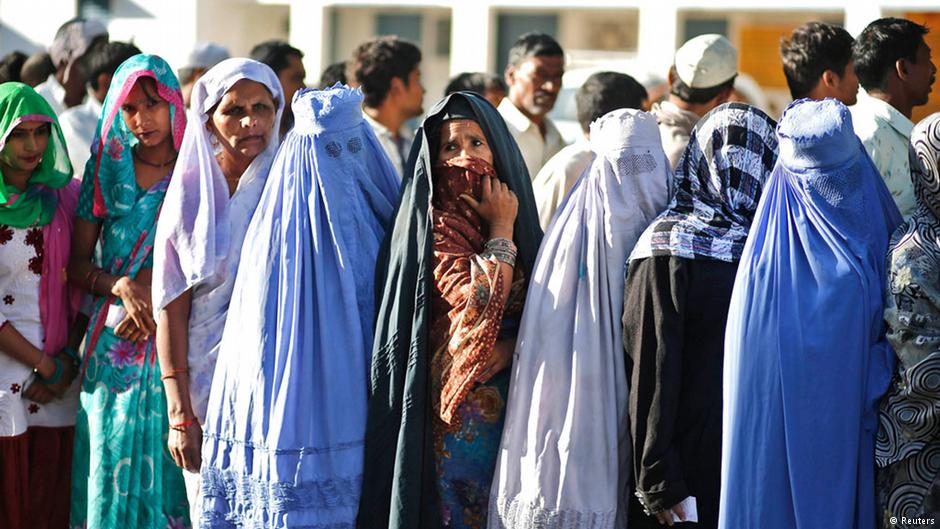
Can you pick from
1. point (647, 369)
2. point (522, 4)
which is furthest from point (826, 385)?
point (522, 4)

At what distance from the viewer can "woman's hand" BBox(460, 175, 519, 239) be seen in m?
3.38

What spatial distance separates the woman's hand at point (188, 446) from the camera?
3.66 m

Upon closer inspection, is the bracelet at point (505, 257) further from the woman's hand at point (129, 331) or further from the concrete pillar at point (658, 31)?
the concrete pillar at point (658, 31)

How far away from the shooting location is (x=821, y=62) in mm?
4562

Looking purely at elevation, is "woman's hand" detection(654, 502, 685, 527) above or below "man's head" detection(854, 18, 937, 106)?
Answer: below

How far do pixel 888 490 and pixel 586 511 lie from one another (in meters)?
0.74

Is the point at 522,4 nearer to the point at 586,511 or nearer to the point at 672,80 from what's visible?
the point at 672,80

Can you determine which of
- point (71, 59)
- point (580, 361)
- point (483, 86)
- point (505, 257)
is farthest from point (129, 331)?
point (483, 86)

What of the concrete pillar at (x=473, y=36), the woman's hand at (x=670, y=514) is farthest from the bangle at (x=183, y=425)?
the concrete pillar at (x=473, y=36)

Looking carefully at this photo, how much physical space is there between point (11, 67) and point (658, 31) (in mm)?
10108

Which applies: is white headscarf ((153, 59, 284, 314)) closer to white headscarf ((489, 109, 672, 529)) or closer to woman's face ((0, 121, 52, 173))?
woman's face ((0, 121, 52, 173))

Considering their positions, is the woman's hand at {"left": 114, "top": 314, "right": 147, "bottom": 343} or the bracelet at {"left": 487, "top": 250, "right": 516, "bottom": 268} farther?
the woman's hand at {"left": 114, "top": 314, "right": 147, "bottom": 343}

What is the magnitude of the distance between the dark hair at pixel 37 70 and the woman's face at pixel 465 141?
4406 mm

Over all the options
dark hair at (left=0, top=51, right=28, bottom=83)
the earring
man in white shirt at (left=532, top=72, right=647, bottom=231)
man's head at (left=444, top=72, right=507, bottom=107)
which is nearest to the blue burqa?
man in white shirt at (left=532, top=72, right=647, bottom=231)
